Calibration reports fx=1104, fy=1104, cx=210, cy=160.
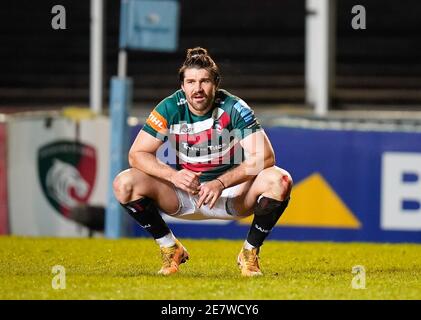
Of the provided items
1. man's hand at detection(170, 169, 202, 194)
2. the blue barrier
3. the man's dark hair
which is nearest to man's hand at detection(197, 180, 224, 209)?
man's hand at detection(170, 169, 202, 194)

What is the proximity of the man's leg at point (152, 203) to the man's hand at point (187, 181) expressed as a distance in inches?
11.5

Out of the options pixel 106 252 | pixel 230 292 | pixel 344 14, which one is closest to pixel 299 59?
pixel 344 14

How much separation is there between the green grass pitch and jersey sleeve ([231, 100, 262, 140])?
92 centimetres

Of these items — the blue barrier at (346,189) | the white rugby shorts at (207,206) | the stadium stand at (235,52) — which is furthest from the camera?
the stadium stand at (235,52)

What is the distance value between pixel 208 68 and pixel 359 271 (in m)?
1.75

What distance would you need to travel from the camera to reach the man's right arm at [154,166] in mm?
6660

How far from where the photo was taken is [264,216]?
22.5 ft

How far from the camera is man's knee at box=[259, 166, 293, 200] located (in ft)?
22.1

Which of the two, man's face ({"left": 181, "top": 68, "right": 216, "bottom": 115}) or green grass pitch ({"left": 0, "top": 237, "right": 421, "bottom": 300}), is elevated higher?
man's face ({"left": 181, "top": 68, "right": 216, "bottom": 115})

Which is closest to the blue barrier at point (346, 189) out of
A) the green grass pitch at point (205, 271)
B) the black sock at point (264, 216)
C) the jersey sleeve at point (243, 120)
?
the green grass pitch at point (205, 271)

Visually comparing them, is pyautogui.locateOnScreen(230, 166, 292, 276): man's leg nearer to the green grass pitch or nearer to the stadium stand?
the green grass pitch

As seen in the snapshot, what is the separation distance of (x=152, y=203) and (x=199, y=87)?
84cm

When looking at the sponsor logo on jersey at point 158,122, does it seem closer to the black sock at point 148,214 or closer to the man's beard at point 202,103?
the man's beard at point 202,103
